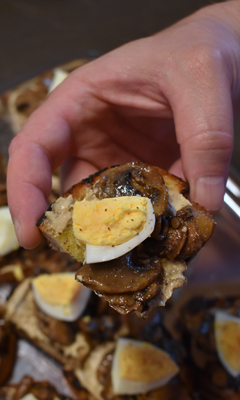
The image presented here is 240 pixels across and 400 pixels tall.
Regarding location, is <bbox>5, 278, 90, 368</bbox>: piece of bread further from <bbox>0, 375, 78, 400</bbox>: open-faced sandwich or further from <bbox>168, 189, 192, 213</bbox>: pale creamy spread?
<bbox>168, 189, 192, 213</bbox>: pale creamy spread

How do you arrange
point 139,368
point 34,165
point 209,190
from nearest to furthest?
point 209,190
point 34,165
point 139,368

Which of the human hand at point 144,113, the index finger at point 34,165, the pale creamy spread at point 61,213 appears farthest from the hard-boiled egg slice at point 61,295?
the pale creamy spread at point 61,213

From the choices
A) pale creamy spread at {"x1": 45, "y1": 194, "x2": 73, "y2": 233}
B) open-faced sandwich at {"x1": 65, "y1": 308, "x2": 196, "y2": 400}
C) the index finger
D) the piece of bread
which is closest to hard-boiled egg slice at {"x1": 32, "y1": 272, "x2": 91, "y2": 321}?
the piece of bread

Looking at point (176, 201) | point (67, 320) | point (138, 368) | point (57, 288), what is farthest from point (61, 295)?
point (176, 201)

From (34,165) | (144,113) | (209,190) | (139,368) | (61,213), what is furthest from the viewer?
(139,368)

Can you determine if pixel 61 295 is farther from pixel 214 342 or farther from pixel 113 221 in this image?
pixel 113 221
